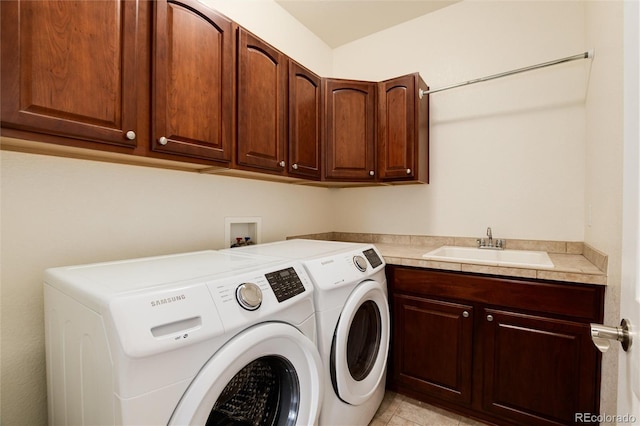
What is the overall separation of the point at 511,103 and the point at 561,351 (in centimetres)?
155

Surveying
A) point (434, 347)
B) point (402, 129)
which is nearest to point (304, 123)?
point (402, 129)

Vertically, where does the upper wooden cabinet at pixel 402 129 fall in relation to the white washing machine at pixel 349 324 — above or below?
above

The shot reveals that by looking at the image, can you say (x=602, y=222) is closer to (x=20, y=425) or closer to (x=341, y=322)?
(x=341, y=322)

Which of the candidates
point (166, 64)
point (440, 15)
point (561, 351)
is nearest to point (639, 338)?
point (561, 351)

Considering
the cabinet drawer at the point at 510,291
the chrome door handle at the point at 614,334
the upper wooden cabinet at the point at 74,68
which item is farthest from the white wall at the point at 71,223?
the chrome door handle at the point at 614,334

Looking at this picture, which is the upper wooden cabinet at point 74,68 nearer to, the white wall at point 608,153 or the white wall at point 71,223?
the white wall at point 71,223

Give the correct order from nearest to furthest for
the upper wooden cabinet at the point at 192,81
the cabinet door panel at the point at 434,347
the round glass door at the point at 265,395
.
Result: the round glass door at the point at 265,395
the upper wooden cabinet at the point at 192,81
the cabinet door panel at the point at 434,347

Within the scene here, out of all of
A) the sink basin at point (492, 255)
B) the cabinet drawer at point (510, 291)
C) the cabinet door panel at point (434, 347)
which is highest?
the sink basin at point (492, 255)

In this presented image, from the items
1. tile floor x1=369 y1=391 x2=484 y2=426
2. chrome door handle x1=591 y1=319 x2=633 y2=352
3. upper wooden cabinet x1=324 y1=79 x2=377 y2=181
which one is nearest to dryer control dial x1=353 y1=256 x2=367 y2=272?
upper wooden cabinet x1=324 y1=79 x2=377 y2=181

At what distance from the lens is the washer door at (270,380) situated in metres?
0.88

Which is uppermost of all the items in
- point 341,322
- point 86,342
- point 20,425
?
point 86,342

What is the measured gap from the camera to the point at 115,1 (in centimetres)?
106

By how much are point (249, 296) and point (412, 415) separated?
1.44 m

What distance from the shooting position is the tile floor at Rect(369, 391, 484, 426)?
166cm
